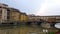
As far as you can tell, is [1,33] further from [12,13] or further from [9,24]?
[12,13]

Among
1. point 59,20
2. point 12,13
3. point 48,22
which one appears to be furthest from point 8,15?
point 59,20

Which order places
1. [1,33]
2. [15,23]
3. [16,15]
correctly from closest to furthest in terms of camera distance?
[1,33] < [15,23] < [16,15]

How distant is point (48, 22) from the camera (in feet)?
15.7

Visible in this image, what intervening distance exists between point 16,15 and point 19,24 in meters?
0.91

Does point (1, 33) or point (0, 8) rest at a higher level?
point (0, 8)

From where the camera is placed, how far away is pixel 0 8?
5363 millimetres

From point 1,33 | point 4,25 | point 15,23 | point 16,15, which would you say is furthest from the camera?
point 16,15

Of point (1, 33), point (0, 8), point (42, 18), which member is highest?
point (0, 8)

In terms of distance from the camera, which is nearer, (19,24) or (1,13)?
(19,24)

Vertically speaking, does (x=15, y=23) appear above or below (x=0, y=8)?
below

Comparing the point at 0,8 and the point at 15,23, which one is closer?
the point at 15,23

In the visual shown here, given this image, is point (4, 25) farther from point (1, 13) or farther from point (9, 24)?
point (1, 13)

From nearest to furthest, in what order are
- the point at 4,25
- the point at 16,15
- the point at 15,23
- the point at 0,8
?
the point at 4,25
the point at 15,23
the point at 0,8
the point at 16,15

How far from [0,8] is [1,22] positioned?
876 mm
